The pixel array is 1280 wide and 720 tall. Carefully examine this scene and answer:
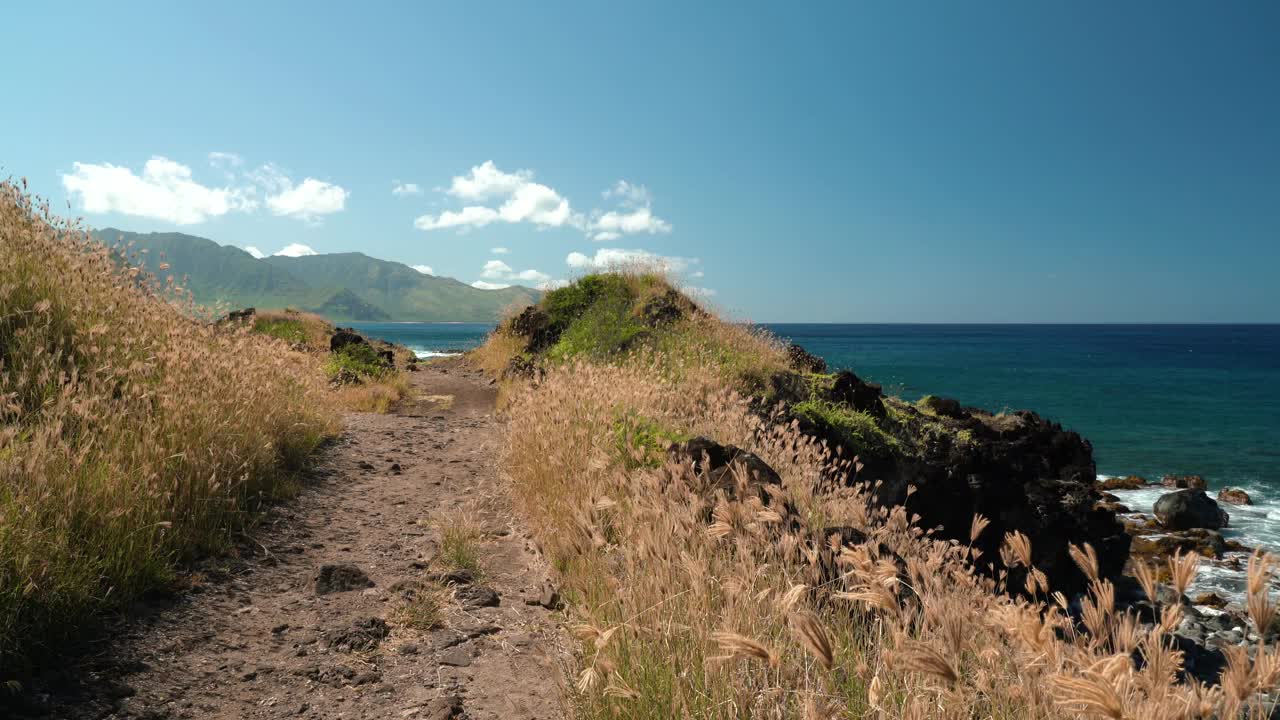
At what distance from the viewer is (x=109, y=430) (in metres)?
4.68

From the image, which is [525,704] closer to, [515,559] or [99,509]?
[515,559]

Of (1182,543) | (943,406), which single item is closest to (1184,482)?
(1182,543)

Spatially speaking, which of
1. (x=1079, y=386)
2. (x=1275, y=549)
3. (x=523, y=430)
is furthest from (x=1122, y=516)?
(x=1079, y=386)

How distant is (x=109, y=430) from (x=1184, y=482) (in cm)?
2808

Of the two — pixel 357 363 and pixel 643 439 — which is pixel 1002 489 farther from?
pixel 357 363

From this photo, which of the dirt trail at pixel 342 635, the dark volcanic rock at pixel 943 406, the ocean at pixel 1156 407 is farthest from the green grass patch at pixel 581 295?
the dirt trail at pixel 342 635

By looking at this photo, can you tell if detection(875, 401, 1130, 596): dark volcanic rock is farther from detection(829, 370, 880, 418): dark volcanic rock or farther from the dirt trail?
the dirt trail

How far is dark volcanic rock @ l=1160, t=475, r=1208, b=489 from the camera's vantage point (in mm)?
21062

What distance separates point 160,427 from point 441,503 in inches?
104

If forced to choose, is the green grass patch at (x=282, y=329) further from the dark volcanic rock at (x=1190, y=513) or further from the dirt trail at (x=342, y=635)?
the dark volcanic rock at (x=1190, y=513)

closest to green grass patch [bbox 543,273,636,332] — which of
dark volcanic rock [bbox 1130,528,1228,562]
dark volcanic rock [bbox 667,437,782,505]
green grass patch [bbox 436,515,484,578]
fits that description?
green grass patch [bbox 436,515,484,578]

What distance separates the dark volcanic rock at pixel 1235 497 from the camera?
1962 centimetres

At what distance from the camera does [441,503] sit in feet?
22.2

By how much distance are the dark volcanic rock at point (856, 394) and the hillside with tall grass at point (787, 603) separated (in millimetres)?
3737
